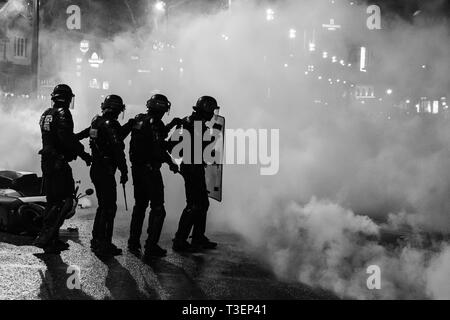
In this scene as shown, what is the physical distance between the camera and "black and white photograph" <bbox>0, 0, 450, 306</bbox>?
4.17 metres

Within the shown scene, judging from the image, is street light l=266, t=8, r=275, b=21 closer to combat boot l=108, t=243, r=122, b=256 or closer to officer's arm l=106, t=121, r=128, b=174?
officer's arm l=106, t=121, r=128, b=174

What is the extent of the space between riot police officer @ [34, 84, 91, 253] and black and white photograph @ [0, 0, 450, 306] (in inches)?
0.6

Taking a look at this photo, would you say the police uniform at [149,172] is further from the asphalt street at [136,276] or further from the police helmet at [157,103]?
the asphalt street at [136,276]

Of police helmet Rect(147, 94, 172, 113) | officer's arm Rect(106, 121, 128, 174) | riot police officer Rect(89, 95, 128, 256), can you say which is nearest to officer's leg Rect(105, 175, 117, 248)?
riot police officer Rect(89, 95, 128, 256)

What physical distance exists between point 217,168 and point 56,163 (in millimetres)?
1822

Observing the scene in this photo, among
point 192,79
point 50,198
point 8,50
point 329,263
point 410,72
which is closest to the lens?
point 329,263

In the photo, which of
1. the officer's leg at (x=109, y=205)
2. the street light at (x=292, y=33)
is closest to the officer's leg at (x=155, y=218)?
the officer's leg at (x=109, y=205)

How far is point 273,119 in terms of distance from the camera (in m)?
10.0

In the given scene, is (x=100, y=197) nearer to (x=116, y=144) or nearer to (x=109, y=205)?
(x=109, y=205)

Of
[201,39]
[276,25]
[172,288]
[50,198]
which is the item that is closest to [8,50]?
[201,39]

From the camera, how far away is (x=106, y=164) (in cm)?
507

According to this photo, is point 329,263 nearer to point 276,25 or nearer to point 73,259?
point 73,259
